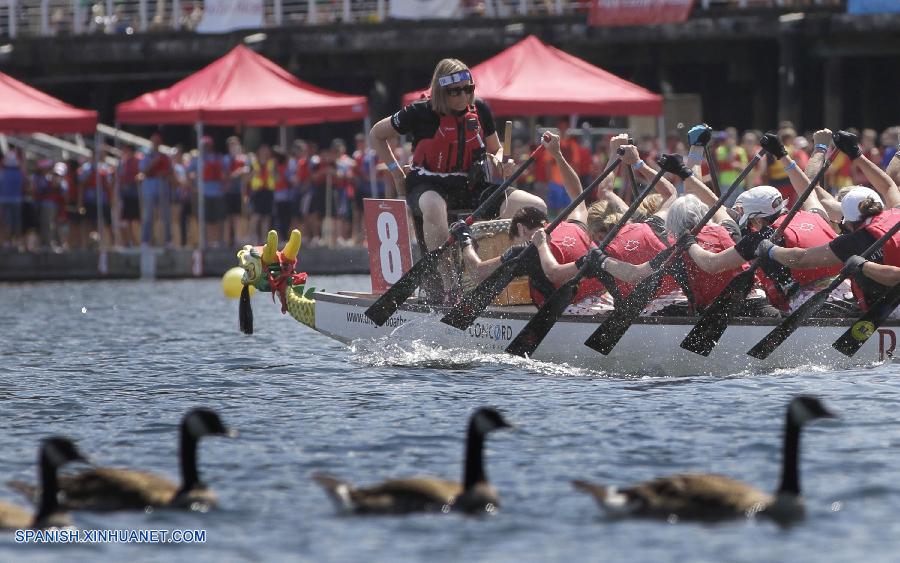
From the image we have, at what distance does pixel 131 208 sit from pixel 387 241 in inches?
565

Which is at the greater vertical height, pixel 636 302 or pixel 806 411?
pixel 806 411

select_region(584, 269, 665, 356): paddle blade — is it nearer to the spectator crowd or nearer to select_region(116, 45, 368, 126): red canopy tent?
the spectator crowd

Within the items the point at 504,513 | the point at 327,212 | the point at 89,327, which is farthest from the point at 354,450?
the point at 327,212

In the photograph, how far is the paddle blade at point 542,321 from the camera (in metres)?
12.4

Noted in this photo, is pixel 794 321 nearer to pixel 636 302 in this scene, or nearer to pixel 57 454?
pixel 636 302

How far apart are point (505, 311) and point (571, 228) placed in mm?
793

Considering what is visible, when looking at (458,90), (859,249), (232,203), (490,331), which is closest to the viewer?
(859,249)

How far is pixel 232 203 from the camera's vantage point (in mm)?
27062

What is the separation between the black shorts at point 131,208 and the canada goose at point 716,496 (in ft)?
66.9

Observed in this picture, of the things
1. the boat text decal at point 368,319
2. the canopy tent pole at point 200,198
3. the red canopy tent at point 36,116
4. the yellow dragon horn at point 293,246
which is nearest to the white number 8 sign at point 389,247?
the boat text decal at point 368,319

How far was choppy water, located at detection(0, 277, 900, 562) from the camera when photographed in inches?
289

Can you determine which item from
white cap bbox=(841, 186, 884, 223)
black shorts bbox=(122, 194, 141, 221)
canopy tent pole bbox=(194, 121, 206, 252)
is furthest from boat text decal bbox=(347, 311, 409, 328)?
black shorts bbox=(122, 194, 141, 221)

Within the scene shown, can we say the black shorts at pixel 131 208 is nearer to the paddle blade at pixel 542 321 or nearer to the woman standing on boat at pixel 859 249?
the paddle blade at pixel 542 321

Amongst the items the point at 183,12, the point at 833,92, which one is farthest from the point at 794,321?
the point at 183,12
